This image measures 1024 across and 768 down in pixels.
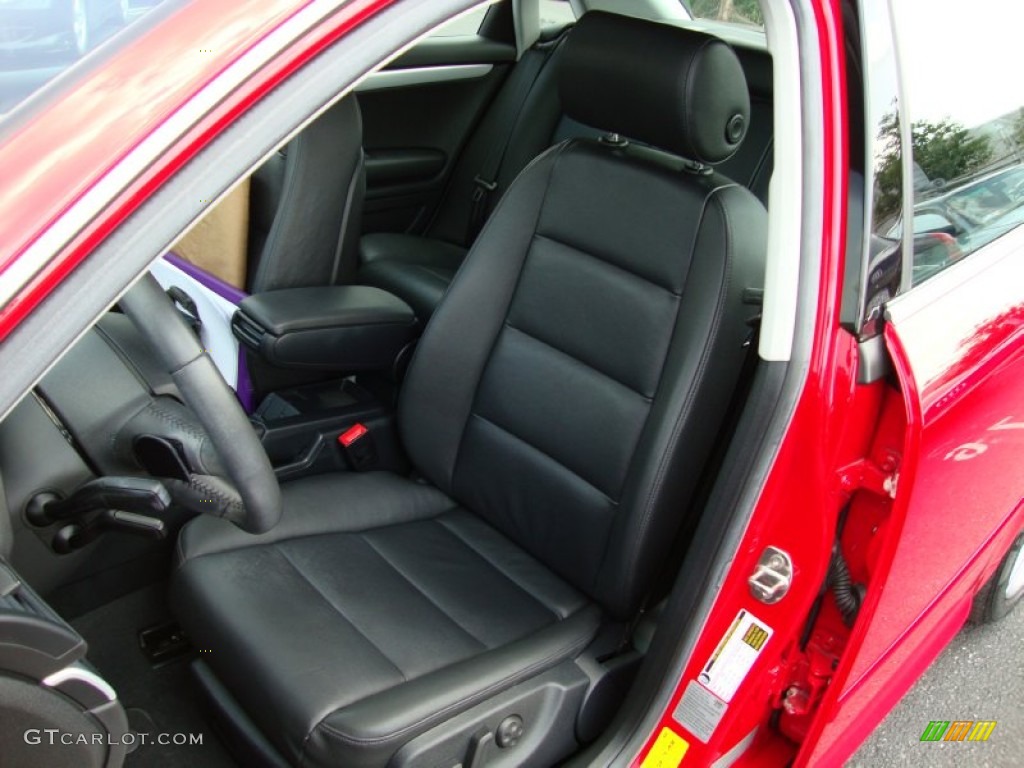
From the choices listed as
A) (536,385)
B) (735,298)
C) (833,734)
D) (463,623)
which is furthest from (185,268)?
(833,734)

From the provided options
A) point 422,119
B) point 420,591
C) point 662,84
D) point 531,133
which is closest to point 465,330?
point 420,591

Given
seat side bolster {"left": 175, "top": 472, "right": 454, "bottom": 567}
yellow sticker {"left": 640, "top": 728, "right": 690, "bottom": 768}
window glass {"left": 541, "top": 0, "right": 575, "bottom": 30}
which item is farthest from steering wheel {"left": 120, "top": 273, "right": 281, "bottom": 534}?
window glass {"left": 541, "top": 0, "right": 575, "bottom": 30}

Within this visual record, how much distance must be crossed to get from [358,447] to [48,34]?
1.21 m

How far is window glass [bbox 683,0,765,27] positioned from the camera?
5.10ft

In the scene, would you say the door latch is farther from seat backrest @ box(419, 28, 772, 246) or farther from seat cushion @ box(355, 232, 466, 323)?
seat backrest @ box(419, 28, 772, 246)

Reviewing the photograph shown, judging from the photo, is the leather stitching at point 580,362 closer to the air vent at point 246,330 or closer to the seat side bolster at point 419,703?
the seat side bolster at point 419,703

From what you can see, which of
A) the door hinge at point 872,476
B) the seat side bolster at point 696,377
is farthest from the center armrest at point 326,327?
the door hinge at point 872,476

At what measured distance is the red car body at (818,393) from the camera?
0.62 m

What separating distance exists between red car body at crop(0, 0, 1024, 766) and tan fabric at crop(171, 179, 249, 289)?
1.35 m

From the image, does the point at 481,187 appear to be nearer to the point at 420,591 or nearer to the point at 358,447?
the point at 358,447

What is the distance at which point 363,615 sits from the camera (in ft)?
4.77

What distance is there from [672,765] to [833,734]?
27cm

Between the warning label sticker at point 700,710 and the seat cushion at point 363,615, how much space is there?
0.22 metres

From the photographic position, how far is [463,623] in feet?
4.85
